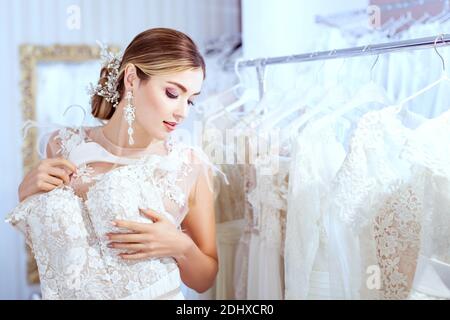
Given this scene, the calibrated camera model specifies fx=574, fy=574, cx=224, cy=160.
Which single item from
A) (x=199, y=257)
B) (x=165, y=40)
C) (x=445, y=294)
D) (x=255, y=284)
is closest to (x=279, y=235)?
(x=255, y=284)

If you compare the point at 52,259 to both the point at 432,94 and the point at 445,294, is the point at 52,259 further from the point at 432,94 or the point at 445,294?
the point at 432,94

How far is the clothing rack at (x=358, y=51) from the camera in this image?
0.93 m

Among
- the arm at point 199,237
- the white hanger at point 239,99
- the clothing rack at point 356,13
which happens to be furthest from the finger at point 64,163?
the clothing rack at point 356,13

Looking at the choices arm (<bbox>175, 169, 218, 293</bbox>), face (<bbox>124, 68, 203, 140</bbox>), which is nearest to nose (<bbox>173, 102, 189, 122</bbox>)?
face (<bbox>124, 68, 203, 140</bbox>)

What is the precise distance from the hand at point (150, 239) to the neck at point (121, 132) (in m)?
0.11

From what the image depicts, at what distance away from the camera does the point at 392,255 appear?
39.8 inches

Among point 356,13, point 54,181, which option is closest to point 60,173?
point 54,181

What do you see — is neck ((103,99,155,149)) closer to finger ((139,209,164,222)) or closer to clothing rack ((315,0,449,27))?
finger ((139,209,164,222))

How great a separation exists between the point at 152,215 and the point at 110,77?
0.23 metres

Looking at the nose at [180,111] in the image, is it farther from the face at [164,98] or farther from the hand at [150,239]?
the hand at [150,239]

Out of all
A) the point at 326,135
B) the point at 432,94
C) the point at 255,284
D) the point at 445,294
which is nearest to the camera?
the point at 445,294

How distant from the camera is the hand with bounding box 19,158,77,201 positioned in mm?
903

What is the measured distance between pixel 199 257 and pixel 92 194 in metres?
0.22

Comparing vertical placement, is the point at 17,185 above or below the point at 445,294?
above
